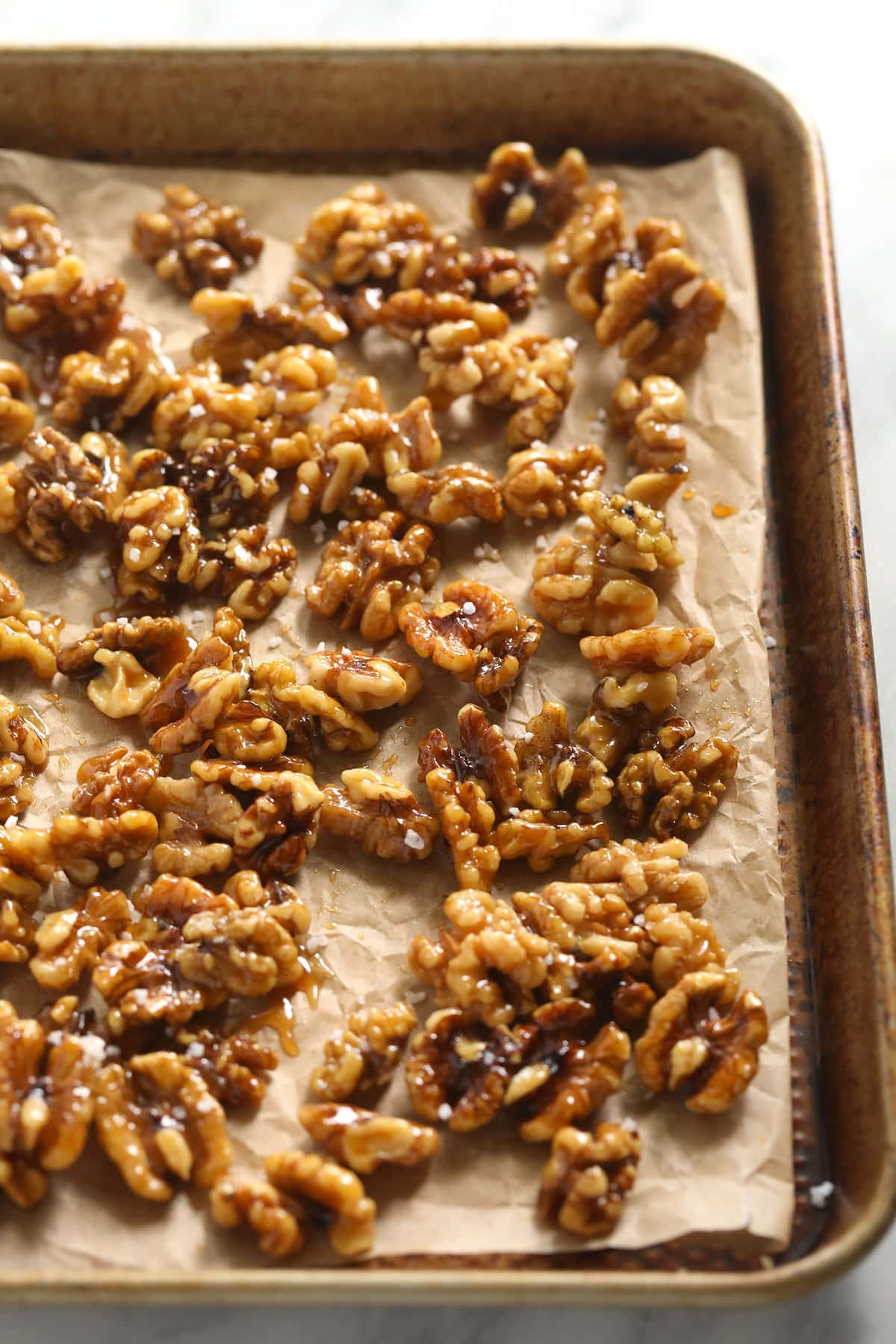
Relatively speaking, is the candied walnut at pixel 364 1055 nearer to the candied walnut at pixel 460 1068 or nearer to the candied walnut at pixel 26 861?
the candied walnut at pixel 460 1068

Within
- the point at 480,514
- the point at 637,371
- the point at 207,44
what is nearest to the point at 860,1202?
the point at 480,514

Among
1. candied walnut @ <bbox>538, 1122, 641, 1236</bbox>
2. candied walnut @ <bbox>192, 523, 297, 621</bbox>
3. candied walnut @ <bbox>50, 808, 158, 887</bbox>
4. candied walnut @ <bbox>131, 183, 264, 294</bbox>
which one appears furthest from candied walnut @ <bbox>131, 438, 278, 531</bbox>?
candied walnut @ <bbox>538, 1122, 641, 1236</bbox>

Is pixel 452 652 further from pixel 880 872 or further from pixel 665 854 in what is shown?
pixel 880 872

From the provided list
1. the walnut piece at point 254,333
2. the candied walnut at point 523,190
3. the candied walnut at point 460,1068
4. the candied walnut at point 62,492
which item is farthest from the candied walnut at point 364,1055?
the candied walnut at point 523,190

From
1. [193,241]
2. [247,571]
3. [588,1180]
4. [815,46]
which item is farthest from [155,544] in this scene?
[815,46]

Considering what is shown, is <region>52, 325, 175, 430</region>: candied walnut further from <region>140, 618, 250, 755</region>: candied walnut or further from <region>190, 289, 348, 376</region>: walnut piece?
<region>140, 618, 250, 755</region>: candied walnut

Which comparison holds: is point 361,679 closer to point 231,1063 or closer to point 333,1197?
point 231,1063
